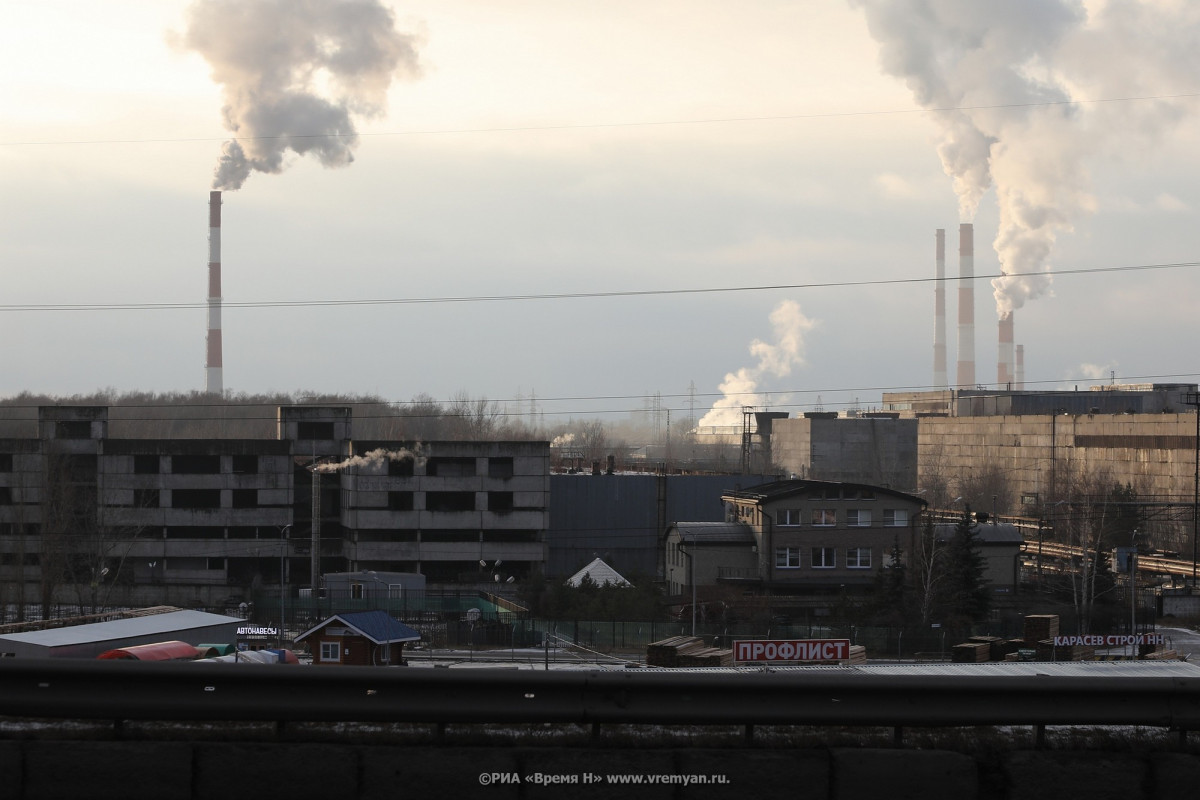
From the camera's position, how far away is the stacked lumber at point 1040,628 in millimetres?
34000

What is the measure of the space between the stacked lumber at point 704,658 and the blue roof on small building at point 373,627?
24.5 ft

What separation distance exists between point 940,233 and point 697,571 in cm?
14112

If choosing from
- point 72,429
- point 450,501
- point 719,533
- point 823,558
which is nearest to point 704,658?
point 823,558

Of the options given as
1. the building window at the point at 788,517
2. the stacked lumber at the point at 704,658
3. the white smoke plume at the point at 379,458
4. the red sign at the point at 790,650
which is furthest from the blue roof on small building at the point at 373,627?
the white smoke plume at the point at 379,458

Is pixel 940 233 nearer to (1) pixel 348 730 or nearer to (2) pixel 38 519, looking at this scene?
(2) pixel 38 519

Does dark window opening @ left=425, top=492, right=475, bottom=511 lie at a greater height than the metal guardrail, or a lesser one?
lesser

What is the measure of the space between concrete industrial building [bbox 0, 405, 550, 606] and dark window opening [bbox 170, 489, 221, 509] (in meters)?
0.06

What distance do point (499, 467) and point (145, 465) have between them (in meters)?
20.2

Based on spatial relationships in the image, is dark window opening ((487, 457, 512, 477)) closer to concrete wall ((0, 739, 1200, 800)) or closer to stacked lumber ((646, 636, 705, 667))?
stacked lumber ((646, 636, 705, 667))

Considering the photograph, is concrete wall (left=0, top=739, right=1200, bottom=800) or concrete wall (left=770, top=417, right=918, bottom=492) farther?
concrete wall (left=770, top=417, right=918, bottom=492)

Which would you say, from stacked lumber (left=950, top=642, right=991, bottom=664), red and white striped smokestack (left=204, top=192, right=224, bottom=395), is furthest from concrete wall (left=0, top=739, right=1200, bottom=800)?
red and white striped smokestack (left=204, top=192, right=224, bottom=395)

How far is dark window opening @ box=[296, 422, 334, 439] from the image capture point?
63.2m

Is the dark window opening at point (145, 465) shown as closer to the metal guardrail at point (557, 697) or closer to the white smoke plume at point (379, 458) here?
the white smoke plume at point (379, 458)

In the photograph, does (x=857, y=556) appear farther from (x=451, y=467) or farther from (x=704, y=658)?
(x=704, y=658)
